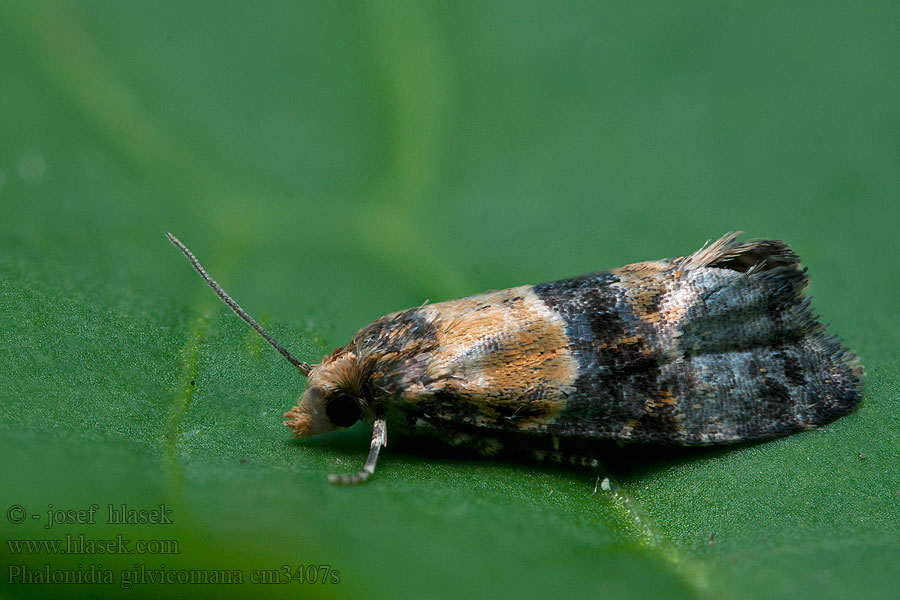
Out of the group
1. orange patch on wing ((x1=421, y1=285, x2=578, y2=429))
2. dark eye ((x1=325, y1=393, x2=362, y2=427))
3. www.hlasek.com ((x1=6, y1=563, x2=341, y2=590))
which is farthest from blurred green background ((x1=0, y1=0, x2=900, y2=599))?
orange patch on wing ((x1=421, y1=285, x2=578, y2=429))

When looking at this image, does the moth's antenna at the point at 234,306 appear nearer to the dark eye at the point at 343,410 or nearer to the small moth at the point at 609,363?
the small moth at the point at 609,363

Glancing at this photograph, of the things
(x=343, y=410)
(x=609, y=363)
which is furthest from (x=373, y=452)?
(x=609, y=363)

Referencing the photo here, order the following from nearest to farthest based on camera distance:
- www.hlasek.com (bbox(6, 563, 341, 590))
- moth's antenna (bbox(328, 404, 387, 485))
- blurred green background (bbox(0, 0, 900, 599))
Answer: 1. www.hlasek.com (bbox(6, 563, 341, 590))
2. blurred green background (bbox(0, 0, 900, 599))
3. moth's antenna (bbox(328, 404, 387, 485))

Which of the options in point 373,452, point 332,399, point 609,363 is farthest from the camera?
point 609,363

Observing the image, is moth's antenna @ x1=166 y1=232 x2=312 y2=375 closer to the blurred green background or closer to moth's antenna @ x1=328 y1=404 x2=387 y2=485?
the blurred green background

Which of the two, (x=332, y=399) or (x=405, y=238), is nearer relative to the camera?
(x=332, y=399)

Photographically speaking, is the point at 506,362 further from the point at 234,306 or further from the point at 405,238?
the point at 234,306

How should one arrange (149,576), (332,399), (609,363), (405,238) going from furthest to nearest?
1. (405,238)
2. (609,363)
3. (332,399)
4. (149,576)

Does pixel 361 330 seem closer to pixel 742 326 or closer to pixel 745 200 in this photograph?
pixel 742 326
